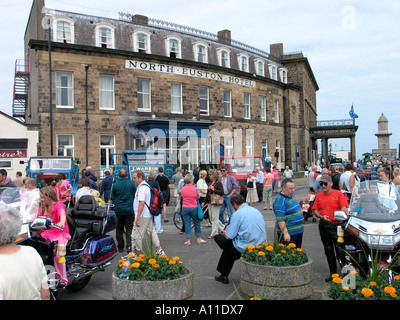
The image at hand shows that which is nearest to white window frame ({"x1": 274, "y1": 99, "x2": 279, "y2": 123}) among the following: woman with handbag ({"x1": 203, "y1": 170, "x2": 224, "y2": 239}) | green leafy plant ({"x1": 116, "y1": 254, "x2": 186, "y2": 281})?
woman with handbag ({"x1": 203, "y1": 170, "x2": 224, "y2": 239})

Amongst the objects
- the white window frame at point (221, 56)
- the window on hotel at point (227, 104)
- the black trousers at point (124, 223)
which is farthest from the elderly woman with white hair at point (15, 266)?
the white window frame at point (221, 56)

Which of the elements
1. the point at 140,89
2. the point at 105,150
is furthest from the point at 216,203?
the point at 140,89

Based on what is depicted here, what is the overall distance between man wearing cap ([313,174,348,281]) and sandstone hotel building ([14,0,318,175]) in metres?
19.3

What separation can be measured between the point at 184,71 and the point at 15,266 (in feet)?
88.6

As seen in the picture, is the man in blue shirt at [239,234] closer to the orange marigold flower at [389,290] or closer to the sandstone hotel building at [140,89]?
the orange marigold flower at [389,290]

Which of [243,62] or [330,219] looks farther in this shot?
[243,62]

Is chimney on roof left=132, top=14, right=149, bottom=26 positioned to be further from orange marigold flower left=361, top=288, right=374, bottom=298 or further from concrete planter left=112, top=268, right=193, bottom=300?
orange marigold flower left=361, top=288, right=374, bottom=298

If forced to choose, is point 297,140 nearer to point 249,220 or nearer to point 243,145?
point 243,145

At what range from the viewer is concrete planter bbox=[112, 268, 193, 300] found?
4.35 metres

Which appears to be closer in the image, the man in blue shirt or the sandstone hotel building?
the man in blue shirt

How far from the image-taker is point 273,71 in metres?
39.4

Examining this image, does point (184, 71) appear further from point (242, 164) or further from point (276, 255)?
point (276, 255)

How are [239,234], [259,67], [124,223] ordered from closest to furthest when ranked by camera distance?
1. [239,234]
2. [124,223]
3. [259,67]
